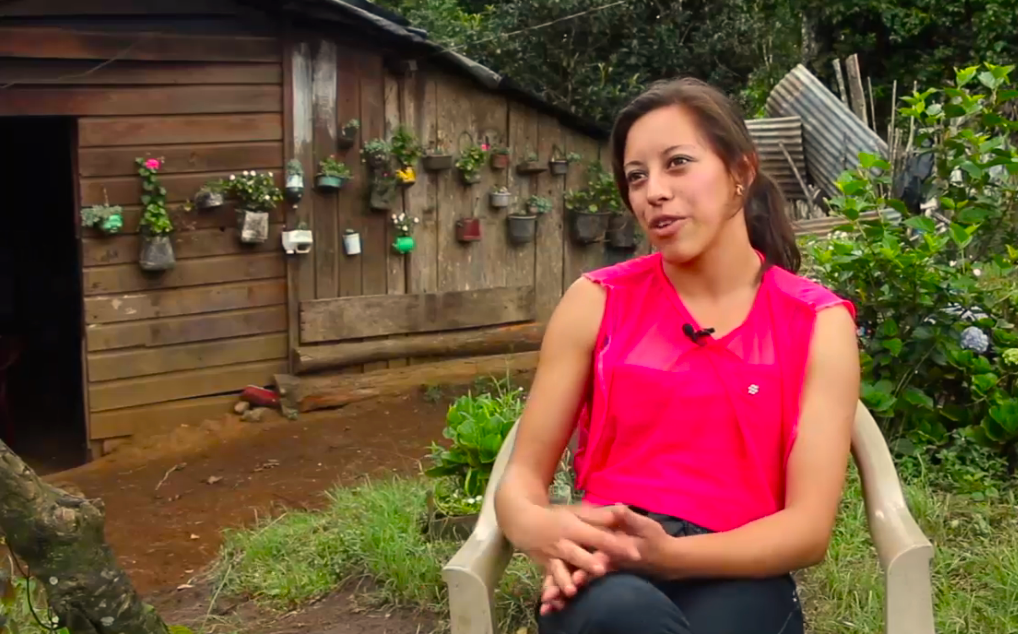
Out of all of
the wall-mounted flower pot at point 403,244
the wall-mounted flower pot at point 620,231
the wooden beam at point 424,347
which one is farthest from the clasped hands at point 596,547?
the wall-mounted flower pot at point 620,231

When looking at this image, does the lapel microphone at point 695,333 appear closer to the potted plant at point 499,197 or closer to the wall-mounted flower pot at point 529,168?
the potted plant at point 499,197

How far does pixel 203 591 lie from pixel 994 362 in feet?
9.56

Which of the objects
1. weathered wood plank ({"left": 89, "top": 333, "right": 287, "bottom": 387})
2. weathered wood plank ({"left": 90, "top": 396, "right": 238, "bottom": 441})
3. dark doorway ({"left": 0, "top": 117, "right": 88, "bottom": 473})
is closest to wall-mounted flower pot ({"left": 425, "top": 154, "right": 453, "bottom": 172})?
weathered wood plank ({"left": 89, "top": 333, "right": 287, "bottom": 387})

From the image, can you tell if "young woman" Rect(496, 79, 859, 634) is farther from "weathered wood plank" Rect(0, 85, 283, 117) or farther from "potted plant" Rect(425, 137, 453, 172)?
"potted plant" Rect(425, 137, 453, 172)

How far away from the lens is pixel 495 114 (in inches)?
295

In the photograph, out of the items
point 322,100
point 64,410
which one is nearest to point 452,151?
point 322,100

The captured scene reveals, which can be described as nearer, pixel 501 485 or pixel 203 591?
pixel 501 485

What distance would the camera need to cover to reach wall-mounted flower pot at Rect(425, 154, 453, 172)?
23.5 ft

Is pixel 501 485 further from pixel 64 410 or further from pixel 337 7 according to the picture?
pixel 64 410

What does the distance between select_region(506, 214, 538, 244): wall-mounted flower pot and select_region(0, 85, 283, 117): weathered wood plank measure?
5.92 ft

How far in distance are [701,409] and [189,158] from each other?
5219 millimetres

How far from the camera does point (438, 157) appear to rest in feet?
23.5

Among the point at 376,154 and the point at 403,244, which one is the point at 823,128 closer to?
the point at 403,244

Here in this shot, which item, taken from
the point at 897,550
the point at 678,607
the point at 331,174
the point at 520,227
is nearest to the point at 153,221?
the point at 331,174
